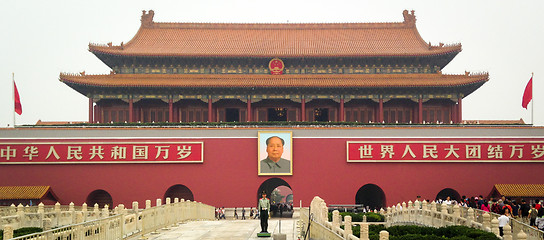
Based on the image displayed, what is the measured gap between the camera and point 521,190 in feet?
94.5

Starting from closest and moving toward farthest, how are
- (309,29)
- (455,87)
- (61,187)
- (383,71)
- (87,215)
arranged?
(87,215)
(61,187)
(455,87)
(383,71)
(309,29)

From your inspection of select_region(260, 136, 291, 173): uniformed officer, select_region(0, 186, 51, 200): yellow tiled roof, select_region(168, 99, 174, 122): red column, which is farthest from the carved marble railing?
select_region(0, 186, 51, 200): yellow tiled roof

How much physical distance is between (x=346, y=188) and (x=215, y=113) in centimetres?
927

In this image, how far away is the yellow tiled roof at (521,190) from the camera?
28.5 meters

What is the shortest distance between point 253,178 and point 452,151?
9.75m

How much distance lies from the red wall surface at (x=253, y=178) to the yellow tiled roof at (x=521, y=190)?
373mm

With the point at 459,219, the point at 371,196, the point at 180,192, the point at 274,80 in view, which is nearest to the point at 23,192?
the point at 180,192

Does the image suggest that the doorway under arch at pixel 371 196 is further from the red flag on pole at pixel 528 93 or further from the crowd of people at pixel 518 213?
the crowd of people at pixel 518 213

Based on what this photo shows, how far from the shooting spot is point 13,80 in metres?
31.0

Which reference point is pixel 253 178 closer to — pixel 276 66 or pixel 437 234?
pixel 276 66

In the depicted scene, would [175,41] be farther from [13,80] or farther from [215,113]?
[13,80]

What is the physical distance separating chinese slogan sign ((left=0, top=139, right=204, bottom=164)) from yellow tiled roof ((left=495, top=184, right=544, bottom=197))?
569 inches

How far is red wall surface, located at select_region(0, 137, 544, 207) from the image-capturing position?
1160 inches

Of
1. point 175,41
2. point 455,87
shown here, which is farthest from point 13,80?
point 455,87
